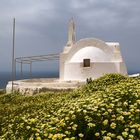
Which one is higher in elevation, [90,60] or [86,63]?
[90,60]

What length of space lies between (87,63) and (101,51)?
5.50ft

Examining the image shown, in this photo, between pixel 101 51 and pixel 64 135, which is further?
pixel 101 51

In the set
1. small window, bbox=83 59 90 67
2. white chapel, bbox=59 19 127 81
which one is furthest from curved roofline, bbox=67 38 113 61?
small window, bbox=83 59 90 67

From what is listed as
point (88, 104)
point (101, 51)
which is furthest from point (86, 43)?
point (88, 104)

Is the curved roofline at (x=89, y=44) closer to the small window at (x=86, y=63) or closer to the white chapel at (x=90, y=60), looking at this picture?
the white chapel at (x=90, y=60)

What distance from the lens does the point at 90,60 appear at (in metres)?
29.5

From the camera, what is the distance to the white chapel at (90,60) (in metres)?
29.4

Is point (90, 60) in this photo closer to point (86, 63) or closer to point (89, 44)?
point (86, 63)

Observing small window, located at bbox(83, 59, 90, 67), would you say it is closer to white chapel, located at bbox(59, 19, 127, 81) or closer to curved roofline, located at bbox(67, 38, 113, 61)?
white chapel, located at bbox(59, 19, 127, 81)

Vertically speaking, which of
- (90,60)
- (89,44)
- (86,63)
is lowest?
(86,63)

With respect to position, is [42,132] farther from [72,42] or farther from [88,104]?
[72,42]

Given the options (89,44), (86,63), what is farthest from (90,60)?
(89,44)

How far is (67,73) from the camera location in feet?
101

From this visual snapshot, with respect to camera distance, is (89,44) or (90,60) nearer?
(90,60)
